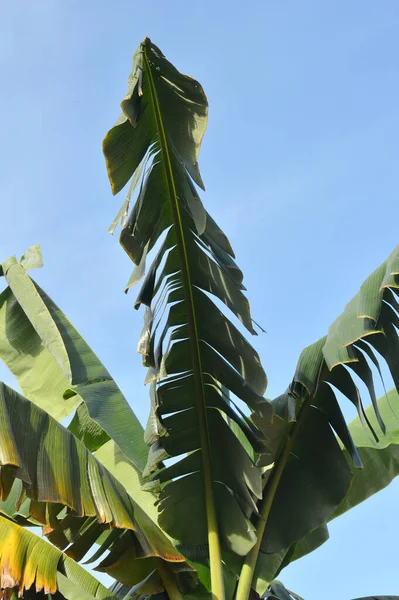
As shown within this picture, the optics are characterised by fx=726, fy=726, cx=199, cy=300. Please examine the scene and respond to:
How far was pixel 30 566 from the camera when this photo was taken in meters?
3.25

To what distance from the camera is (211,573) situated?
3797 millimetres

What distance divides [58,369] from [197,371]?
1.36 meters

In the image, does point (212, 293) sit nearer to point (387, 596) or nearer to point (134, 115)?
point (134, 115)

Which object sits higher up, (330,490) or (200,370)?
(200,370)

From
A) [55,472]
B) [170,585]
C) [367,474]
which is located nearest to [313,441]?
[367,474]

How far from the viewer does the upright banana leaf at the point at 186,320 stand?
321 cm

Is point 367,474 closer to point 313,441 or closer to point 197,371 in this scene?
point 313,441

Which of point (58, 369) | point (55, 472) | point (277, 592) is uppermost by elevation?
point (58, 369)

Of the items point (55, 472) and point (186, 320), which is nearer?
point (55, 472)

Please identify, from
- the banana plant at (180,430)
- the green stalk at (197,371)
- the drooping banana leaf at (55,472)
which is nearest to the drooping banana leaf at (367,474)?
the banana plant at (180,430)

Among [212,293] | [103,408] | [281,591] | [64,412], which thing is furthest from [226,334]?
[281,591]

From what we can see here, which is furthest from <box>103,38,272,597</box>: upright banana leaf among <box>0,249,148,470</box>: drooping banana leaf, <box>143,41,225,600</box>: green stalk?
<box>0,249,148,470</box>: drooping banana leaf

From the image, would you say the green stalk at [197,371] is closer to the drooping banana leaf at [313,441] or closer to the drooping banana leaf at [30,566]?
the drooping banana leaf at [313,441]

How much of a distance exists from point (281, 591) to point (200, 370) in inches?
73.2
